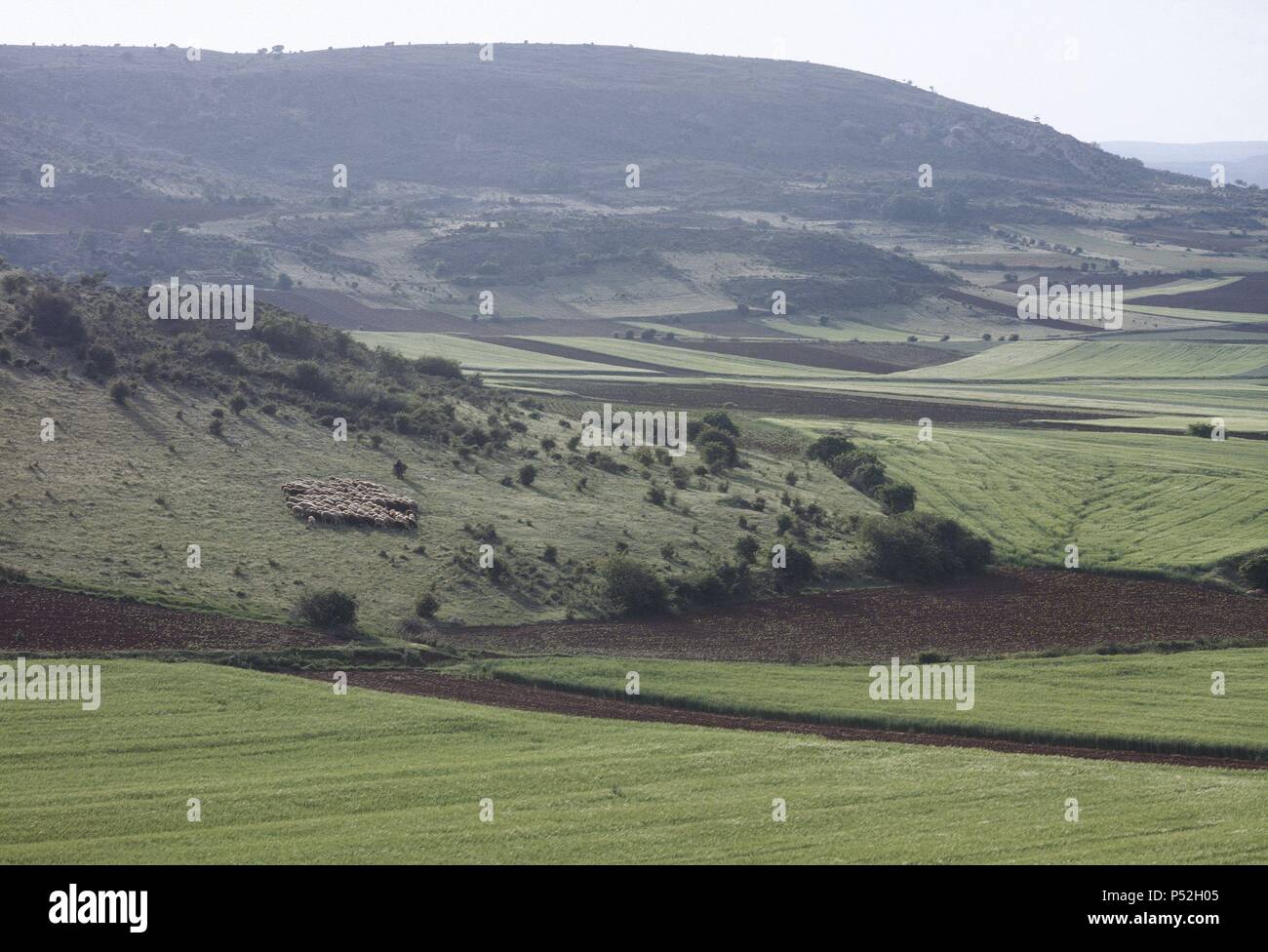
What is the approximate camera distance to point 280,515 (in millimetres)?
60031

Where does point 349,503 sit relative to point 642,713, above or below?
above

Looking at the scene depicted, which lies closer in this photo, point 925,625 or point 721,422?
point 925,625

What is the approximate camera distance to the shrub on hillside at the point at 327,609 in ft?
162

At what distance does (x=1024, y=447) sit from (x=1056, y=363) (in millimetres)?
58820

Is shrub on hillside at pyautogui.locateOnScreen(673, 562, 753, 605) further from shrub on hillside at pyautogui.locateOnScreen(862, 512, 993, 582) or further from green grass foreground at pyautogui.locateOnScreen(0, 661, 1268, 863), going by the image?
green grass foreground at pyautogui.locateOnScreen(0, 661, 1268, 863)

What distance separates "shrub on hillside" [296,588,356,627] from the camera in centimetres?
4928

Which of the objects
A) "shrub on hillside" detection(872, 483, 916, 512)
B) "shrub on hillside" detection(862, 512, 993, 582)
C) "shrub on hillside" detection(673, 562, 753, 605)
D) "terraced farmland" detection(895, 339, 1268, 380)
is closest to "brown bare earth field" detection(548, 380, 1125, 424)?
"terraced farmland" detection(895, 339, 1268, 380)

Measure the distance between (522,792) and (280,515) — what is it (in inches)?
1264

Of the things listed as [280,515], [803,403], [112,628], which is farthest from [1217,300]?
[112,628]

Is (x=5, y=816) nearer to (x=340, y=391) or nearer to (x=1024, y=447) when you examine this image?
(x=340, y=391)

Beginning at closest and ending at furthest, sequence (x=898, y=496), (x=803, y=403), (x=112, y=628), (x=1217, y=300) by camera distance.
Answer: (x=112, y=628) < (x=898, y=496) < (x=803, y=403) < (x=1217, y=300)

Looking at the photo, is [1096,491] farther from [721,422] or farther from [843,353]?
[843,353]

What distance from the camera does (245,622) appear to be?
48500mm

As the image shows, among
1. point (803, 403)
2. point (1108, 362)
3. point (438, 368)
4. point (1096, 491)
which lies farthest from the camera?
point (1108, 362)
